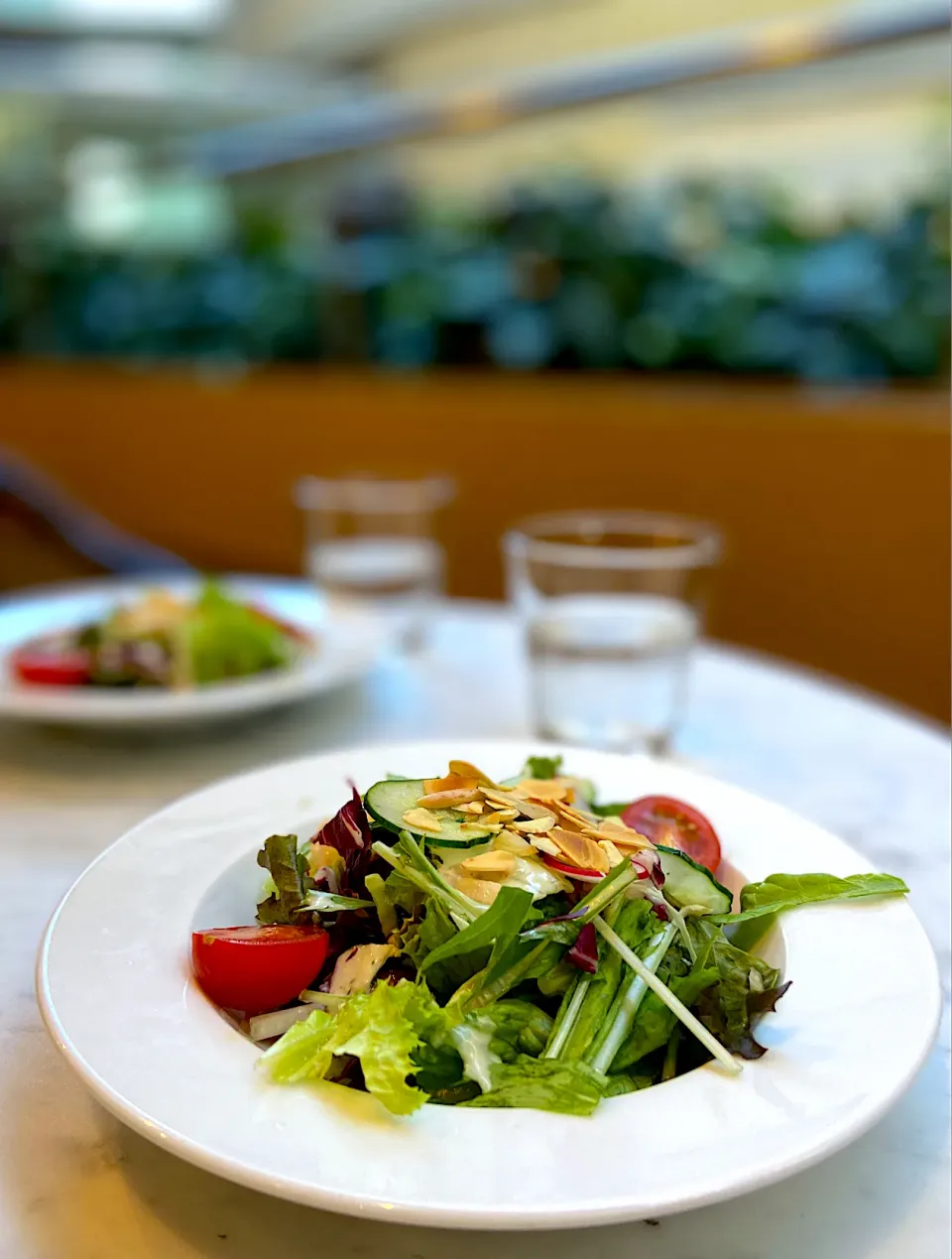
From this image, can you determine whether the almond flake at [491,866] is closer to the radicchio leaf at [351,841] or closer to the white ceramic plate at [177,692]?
the radicchio leaf at [351,841]

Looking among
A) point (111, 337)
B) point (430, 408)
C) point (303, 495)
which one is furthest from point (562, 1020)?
point (111, 337)

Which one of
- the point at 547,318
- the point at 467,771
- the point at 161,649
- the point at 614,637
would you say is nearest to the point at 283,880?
the point at 467,771

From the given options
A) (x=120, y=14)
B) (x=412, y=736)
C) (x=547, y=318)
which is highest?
(x=120, y=14)

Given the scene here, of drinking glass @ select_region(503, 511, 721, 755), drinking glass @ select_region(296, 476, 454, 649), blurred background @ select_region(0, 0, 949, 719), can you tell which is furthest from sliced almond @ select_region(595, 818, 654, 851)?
blurred background @ select_region(0, 0, 949, 719)

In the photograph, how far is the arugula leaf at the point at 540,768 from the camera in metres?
0.90

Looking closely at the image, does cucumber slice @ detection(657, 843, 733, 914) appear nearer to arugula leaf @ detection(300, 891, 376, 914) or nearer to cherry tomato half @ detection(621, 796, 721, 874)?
cherry tomato half @ detection(621, 796, 721, 874)

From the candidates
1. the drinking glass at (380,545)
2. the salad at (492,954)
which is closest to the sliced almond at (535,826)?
the salad at (492,954)

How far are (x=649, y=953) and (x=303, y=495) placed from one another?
1.03 metres

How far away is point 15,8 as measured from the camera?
20.7ft

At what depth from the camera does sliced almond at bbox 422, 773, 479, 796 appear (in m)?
0.74

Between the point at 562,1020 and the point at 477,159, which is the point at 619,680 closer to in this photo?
the point at 562,1020

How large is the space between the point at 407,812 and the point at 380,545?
88 centimetres

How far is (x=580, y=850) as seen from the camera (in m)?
0.67

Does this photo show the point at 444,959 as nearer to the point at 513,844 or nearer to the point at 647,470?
the point at 513,844
